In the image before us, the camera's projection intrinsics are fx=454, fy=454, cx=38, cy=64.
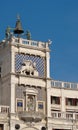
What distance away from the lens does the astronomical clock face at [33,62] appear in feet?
199

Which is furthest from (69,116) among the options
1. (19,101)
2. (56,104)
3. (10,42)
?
(10,42)

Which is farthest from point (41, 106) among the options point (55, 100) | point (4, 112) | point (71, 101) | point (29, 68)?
point (71, 101)

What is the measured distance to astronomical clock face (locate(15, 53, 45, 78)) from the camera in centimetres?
6066

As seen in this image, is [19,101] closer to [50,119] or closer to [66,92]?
[50,119]

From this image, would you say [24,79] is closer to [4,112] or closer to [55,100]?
[4,112]

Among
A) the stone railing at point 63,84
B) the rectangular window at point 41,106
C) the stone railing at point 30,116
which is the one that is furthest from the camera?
the stone railing at point 63,84

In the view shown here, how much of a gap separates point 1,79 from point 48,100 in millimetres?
7003

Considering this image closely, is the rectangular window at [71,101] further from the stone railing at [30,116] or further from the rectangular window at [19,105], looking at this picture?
the rectangular window at [19,105]

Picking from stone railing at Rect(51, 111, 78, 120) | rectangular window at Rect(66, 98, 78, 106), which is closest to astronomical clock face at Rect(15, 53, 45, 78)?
stone railing at Rect(51, 111, 78, 120)

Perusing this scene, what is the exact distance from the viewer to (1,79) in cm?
6184

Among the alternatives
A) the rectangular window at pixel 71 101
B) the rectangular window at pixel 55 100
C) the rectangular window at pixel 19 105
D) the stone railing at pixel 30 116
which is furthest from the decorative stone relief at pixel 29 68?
the rectangular window at pixel 71 101

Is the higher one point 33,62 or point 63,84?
point 33,62

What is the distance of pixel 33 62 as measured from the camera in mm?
61875

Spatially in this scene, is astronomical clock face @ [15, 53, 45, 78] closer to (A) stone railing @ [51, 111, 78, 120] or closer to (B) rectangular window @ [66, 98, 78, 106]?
(A) stone railing @ [51, 111, 78, 120]
